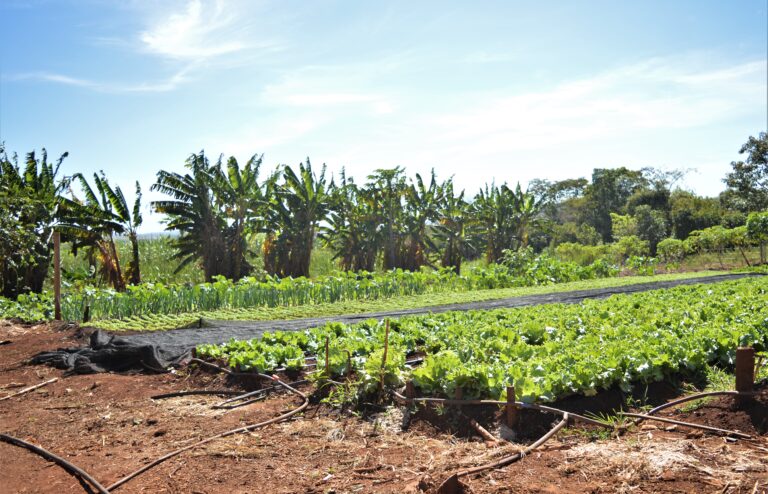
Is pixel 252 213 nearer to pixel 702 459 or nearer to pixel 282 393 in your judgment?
pixel 282 393

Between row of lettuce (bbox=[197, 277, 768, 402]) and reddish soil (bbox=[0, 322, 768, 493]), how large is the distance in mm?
443

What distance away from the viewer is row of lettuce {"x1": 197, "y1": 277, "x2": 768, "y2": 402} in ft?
17.5

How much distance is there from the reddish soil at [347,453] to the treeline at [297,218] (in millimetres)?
9147

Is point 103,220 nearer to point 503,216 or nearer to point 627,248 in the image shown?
point 503,216

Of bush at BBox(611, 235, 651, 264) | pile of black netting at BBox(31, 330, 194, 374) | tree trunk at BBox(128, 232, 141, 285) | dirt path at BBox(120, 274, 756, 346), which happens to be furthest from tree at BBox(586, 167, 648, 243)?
pile of black netting at BBox(31, 330, 194, 374)

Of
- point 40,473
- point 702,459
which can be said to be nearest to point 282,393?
point 40,473

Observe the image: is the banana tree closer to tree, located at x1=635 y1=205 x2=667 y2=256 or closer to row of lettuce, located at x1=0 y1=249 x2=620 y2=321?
row of lettuce, located at x1=0 y1=249 x2=620 y2=321

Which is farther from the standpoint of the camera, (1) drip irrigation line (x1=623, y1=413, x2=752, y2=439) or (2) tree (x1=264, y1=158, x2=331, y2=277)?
(2) tree (x1=264, y1=158, x2=331, y2=277)

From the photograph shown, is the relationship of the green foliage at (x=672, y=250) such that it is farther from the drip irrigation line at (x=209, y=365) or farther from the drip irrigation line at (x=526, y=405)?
the drip irrigation line at (x=526, y=405)

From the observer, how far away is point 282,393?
6.69 metres

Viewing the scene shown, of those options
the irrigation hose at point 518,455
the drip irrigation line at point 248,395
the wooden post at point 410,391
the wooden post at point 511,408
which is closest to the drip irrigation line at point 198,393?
the drip irrigation line at point 248,395

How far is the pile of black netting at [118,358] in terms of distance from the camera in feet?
27.3

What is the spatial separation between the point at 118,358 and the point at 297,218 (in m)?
15.1

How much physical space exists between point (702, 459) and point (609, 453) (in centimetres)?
58
